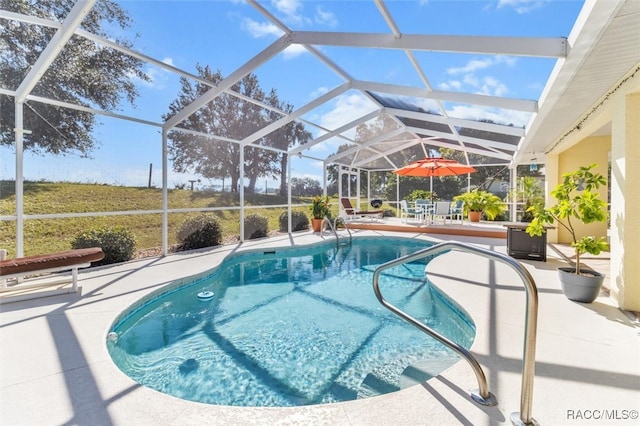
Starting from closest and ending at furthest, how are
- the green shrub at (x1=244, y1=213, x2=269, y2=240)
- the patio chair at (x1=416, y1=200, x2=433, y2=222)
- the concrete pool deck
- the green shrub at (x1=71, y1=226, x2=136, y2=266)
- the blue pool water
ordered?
the concrete pool deck → the blue pool water → the green shrub at (x1=71, y1=226, x2=136, y2=266) → the green shrub at (x1=244, y1=213, x2=269, y2=240) → the patio chair at (x1=416, y1=200, x2=433, y2=222)

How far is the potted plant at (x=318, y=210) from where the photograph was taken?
36.1 feet

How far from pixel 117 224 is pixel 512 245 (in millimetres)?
8590

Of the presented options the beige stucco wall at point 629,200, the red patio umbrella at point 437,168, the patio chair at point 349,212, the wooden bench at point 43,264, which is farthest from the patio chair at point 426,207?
the wooden bench at point 43,264

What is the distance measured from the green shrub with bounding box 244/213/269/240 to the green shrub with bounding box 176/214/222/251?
3.87 feet

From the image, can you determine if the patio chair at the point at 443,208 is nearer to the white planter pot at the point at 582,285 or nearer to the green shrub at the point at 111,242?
the white planter pot at the point at 582,285

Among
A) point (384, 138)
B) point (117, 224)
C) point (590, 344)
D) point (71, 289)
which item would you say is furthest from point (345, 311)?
point (384, 138)

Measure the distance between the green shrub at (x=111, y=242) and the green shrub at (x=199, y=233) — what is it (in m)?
1.36

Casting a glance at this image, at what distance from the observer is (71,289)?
14.3ft

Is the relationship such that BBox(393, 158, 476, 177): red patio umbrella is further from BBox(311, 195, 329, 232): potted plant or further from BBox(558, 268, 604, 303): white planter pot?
BBox(558, 268, 604, 303): white planter pot

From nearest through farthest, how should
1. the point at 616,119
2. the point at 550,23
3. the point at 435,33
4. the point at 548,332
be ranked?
the point at 548,332 < the point at 550,23 < the point at 616,119 < the point at 435,33

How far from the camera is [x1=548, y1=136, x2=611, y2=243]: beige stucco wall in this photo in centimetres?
775

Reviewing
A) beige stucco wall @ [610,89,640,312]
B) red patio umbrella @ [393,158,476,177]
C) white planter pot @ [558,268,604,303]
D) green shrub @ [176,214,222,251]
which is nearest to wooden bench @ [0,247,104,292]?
green shrub @ [176,214,222,251]

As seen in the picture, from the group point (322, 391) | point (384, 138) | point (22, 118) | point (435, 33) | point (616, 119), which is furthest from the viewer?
point (384, 138)

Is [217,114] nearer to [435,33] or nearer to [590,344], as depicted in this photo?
[435,33]
